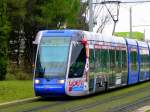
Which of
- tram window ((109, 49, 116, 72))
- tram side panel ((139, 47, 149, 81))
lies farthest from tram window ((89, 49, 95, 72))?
tram side panel ((139, 47, 149, 81))

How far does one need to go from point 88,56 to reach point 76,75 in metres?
1.33

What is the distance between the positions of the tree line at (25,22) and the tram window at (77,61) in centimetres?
1769

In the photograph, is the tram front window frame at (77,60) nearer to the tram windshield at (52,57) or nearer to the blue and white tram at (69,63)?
the blue and white tram at (69,63)

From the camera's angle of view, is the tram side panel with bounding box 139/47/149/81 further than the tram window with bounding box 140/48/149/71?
No

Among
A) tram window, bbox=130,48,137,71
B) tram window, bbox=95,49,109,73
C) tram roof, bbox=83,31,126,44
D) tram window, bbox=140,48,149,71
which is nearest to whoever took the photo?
tram roof, bbox=83,31,126,44

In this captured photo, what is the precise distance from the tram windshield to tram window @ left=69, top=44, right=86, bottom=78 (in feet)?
1.08

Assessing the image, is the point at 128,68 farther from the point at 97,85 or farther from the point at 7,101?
the point at 7,101

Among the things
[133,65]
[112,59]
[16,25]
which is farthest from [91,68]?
[16,25]

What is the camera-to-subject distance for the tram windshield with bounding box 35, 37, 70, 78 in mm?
26359

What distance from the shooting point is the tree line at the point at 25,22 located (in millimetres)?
44906

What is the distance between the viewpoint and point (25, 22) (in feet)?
165

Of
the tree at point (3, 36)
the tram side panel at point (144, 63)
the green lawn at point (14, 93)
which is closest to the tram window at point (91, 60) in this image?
the green lawn at point (14, 93)

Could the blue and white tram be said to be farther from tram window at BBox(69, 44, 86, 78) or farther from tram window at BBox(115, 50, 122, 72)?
tram window at BBox(115, 50, 122, 72)

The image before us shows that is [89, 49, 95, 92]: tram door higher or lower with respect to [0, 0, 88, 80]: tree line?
lower
